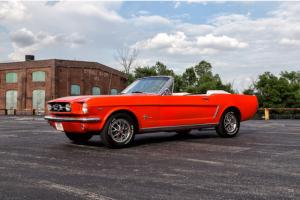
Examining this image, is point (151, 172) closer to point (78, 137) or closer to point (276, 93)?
point (78, 137)

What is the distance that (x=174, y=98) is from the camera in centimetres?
838

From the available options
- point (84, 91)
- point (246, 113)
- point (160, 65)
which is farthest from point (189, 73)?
point (246, 113)

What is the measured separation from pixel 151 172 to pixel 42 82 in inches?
1953

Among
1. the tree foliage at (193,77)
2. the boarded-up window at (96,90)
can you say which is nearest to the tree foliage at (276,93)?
the tree foliage at (193,77)

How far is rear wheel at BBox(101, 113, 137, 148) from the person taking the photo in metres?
7.34

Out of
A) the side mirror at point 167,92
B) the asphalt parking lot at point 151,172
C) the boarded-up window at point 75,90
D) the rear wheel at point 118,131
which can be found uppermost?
the boarded-up window at point 75,90

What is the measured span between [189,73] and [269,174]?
241 feet

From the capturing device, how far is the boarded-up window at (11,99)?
5402 centimetres

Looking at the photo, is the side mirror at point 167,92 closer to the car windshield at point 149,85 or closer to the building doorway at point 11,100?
the car windshield at point 149,85

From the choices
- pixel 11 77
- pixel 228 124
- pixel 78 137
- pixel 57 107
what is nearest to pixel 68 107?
pixel 57 107

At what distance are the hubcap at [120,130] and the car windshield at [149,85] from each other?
3.77ft

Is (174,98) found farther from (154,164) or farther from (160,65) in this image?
(160,65)

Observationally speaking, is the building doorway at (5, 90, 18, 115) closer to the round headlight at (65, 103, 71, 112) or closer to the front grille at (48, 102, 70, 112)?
the front grille at (48, 102, 70, 112)

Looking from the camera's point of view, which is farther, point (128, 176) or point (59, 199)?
point (128, 176)
